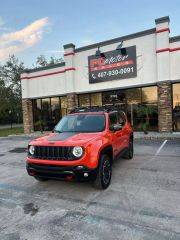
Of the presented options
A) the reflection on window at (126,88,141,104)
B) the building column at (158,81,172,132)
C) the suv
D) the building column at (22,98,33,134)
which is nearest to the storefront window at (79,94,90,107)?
the reflection on window at (126,88,141,104)

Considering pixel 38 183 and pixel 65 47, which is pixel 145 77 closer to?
pixel 65 47

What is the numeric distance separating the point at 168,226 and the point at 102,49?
15.6 m

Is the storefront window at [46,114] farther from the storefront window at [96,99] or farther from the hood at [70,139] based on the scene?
the hood at [70,139]

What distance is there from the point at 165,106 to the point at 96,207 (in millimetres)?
12092

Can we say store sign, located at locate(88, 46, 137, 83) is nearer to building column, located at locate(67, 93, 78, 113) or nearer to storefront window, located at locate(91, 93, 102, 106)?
storefront window, located at locate(91, 93, 102, 106)

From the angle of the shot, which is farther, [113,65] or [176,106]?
[113,65]

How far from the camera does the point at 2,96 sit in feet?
124

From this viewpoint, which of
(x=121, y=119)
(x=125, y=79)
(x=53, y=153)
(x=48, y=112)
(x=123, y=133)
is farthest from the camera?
(x=48, y=112)

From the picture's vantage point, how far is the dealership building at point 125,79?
52.1 ft

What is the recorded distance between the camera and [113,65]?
17953mm

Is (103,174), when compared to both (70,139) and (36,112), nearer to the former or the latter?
(70,139)

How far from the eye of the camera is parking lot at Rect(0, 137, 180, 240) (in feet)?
13.9

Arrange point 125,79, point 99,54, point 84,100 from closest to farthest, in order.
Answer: point 125,79 → point 99,54 → point 84,100

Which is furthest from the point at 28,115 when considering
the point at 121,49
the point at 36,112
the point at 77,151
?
the point at 77,151
